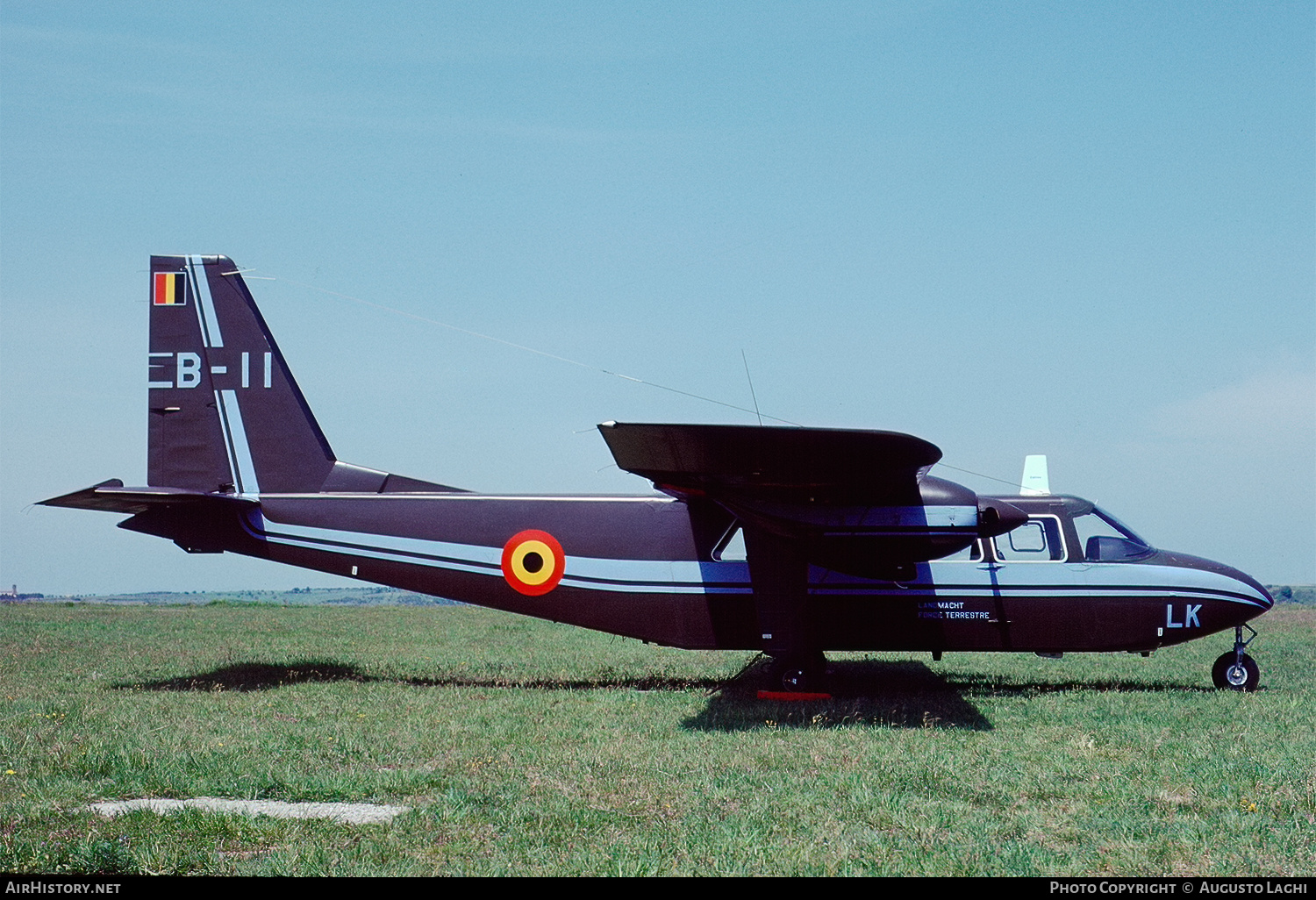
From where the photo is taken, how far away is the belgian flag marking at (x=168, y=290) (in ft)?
43.9

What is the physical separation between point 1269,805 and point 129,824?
275 inches

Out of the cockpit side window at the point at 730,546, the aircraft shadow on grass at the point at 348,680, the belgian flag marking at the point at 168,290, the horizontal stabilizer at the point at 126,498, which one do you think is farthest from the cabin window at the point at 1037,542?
the belgian flag marking at the point at 168,290

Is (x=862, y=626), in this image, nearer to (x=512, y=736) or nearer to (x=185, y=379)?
(x=512, y=736)

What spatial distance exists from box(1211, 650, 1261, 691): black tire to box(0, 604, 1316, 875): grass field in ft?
1.44

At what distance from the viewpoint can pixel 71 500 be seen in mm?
11953

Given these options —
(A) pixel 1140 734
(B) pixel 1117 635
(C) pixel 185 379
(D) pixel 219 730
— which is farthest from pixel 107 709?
(B) pixel 1117 635

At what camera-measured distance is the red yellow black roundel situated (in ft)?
41.7

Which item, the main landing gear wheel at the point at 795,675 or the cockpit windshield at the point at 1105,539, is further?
the cockpit windshield at the point at 1105,539

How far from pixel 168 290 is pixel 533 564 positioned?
595 cm

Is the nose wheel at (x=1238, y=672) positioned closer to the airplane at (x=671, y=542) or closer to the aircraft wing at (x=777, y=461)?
the airplane at (x=671, y=542)

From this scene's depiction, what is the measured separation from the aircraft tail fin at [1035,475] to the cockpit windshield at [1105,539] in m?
1.05

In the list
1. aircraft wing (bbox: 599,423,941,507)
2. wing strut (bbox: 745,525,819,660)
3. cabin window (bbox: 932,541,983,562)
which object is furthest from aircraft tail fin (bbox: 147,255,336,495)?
cabin window (bbox: 932,541,983,562)

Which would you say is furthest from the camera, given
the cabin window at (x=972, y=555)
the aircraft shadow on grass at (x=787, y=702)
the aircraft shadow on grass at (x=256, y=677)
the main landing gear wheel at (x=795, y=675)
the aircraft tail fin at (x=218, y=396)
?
the aircraft tail fin at (x=218, y=396)

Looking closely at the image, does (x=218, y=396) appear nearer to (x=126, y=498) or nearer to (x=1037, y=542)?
(x=126, y=498)
